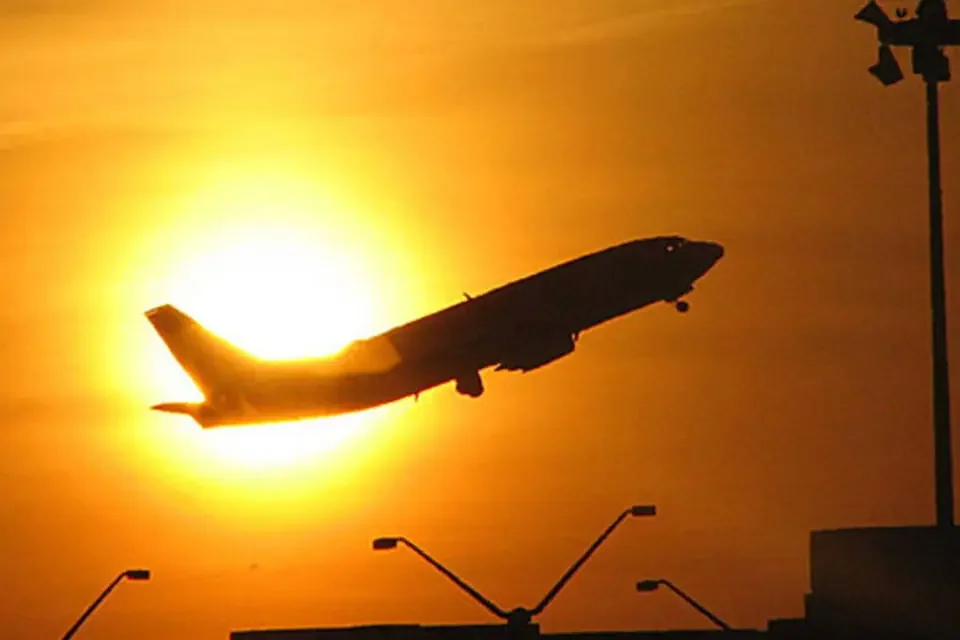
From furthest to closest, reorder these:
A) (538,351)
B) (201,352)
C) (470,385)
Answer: (201,352)
(470,385)
(538,351)

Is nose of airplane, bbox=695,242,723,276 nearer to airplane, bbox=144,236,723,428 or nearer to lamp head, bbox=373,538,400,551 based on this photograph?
airplane, bbox=144,236,723,428

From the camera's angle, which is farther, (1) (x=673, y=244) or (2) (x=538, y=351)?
(1) (x=673, y=244)

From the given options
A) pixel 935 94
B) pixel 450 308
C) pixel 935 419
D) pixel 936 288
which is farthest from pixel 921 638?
pixel 450 308

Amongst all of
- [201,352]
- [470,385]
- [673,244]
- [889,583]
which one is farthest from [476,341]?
[889,583]

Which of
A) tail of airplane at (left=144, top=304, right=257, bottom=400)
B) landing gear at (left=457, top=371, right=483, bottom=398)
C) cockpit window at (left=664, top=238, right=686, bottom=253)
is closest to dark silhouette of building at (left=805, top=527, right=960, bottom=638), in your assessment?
cockpit window at (left=664, top=238, right=686, bottom=253)

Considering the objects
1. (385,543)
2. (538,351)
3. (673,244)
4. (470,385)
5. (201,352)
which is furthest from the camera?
(201,352)

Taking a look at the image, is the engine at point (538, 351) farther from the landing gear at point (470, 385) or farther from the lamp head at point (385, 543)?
the lamp head at point (385, 543)

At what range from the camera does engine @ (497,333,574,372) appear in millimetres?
106875

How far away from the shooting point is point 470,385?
110m

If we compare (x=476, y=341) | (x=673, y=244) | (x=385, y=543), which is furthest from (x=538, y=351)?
(x=385, y=543)

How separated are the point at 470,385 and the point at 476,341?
10.2ft

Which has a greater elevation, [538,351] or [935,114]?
[935,114]

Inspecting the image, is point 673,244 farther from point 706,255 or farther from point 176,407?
point 176,407

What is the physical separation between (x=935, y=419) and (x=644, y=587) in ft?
62.5
